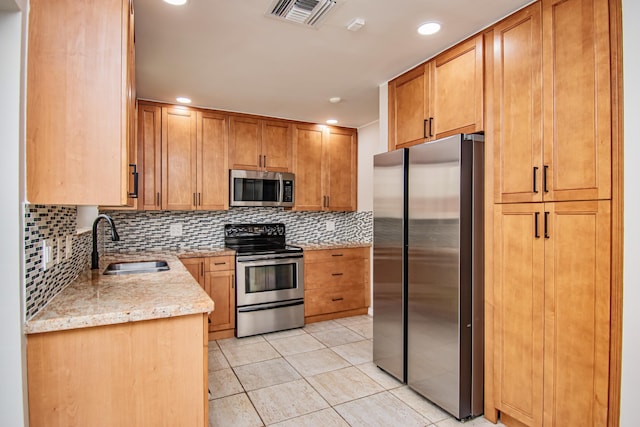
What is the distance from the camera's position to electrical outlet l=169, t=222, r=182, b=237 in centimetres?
405

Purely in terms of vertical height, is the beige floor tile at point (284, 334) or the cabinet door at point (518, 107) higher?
the cabinet door at point (518, 107)

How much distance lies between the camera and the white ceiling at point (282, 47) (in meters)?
2.04

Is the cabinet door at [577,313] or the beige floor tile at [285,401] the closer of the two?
the cabinet door at [577,313]

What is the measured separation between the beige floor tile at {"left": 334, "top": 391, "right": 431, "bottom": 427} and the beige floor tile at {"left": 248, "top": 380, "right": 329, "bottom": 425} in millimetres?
188

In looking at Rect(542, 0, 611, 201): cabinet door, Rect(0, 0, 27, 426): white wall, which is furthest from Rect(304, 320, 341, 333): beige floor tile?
Rect(0, 0, 27, 426): white wall

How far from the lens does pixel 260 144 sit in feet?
13.8

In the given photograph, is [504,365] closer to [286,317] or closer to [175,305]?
[175,305]

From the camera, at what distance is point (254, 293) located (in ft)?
12.6

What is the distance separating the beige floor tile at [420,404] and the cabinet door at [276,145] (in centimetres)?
273

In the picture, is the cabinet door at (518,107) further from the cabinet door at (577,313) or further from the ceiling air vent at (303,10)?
the ceiling air vent at (303,10)

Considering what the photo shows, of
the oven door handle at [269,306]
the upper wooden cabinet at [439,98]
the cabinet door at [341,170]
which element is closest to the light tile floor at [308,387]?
the oven door handle at [269,306]

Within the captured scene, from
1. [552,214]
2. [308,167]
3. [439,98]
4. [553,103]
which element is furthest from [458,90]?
[308,167]

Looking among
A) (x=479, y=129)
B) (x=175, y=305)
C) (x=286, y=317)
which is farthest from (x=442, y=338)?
(x=286, y=317)

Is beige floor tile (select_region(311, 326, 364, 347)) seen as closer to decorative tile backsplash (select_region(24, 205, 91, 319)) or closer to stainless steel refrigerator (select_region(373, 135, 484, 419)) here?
stainless steel refrigerator (select_region(373, 135, 484, 419))
